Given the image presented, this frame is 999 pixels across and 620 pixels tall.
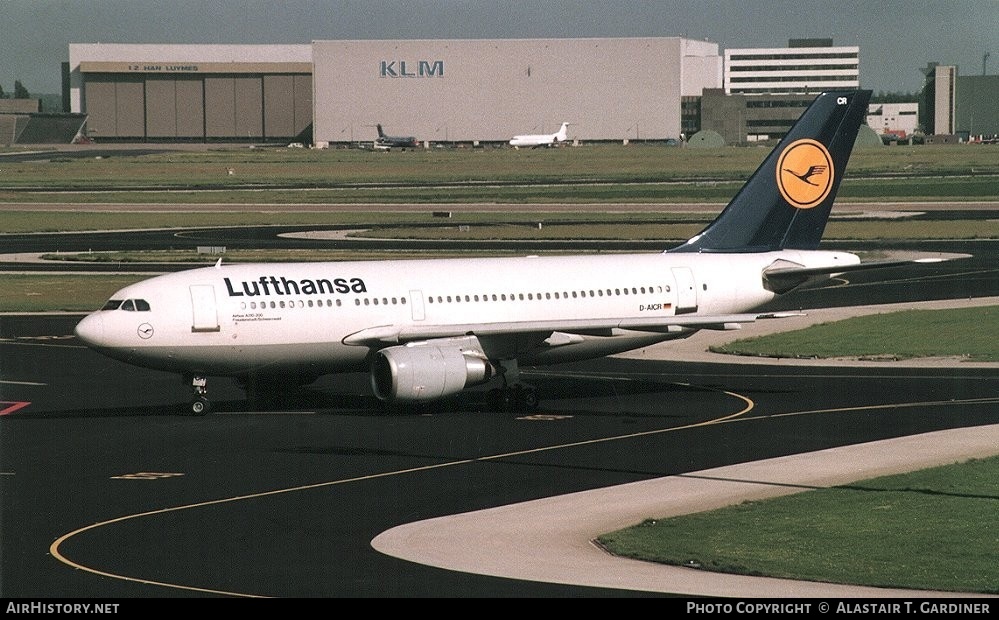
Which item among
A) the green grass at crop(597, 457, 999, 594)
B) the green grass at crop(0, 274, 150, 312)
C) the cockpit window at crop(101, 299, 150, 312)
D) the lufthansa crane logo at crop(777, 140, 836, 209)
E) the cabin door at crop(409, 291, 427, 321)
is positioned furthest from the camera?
the green grass at crop(0, 274, 150, 312)

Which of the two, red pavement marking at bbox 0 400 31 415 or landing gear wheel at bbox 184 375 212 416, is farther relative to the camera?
red pavement marking at bbox 0 400 31 415

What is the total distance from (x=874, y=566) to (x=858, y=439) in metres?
14.2

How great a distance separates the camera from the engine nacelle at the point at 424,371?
42.6m

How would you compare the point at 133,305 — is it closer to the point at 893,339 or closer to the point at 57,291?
the point at 893,339

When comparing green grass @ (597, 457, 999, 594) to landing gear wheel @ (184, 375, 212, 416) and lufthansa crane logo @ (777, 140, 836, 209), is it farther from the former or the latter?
lufthansa crane logo @ (777, 140, 836, 209)

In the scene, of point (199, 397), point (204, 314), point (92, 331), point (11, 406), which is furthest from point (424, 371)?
point (11, 406)

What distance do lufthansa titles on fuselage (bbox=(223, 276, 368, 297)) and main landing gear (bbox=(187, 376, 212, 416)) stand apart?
9.44ft

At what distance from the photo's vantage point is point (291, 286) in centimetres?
4488

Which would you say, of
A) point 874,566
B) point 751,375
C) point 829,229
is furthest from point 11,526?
point 829,229

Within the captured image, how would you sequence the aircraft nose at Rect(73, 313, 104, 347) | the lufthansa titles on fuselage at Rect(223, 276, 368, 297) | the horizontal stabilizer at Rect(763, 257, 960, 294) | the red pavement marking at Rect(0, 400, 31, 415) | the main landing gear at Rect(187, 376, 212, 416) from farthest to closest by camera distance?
the horizontal stabilizer at Rect(763, 257, 960, 294), the red pavement marking at Rect(0, 400, 31, 415), the main landing gear at Rect(187, 376, 212, 416), the lufthansa titles on fuselage at Rect(223, 276, 368, 297), the aircraft nose at Rect(73, 313, 104, 347)

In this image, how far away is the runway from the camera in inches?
1024

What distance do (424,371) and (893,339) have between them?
78.1ft

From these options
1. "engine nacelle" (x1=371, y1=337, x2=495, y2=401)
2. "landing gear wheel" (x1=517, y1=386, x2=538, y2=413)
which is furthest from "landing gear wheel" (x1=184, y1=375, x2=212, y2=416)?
"landing gear wheel" (x1=517, y1=386, x2=538, y2=413)

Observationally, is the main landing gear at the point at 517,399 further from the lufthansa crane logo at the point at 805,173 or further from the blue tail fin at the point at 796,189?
the lufthansa crane logo at the point at 805,173
